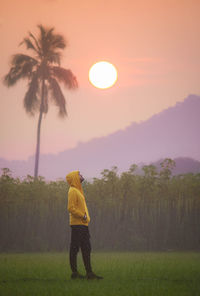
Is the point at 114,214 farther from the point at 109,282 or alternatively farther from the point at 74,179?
the point at 109,282

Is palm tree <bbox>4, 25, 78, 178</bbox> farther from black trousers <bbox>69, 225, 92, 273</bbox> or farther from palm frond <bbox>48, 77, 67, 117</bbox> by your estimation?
black trousers <bbox>69, 225, 92, 273</bbox>

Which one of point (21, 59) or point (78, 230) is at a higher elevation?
point (21, 59)

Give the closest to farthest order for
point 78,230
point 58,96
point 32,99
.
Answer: point 78,230 → point 32,99 → point 58,96

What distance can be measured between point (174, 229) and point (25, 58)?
16121 mm

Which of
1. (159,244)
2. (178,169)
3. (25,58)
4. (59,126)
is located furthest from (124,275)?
(178,169)

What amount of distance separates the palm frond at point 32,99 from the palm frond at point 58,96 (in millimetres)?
935

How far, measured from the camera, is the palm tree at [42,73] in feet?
92.1

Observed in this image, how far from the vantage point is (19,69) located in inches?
1115

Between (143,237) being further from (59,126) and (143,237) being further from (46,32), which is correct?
(46,32)

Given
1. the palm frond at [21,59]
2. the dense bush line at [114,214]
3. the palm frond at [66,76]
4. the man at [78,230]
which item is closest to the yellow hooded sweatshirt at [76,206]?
the man at [78,230]

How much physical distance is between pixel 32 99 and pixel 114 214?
1283 centimetres

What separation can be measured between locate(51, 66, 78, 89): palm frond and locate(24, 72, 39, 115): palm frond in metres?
1.46

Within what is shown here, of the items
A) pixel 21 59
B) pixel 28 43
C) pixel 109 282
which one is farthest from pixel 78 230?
pixel 28 43

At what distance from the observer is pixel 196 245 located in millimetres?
16609
